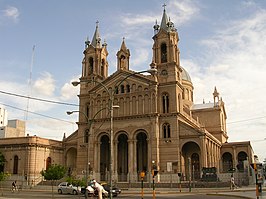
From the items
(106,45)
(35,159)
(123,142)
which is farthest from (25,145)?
(106,45)

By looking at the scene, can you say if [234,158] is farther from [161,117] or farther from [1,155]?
[1,155]

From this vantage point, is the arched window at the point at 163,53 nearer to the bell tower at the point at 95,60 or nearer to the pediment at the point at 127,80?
the pediment at the point at 127,80

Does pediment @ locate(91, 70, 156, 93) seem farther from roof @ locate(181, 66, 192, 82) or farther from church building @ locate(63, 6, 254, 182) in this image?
roof @ locate(181, 66, 192, 82)

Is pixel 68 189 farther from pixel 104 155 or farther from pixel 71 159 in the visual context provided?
pixel 71 159

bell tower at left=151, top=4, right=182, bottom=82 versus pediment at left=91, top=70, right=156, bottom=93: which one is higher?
bell tower at left=151, top=4, right=182, bottom=82

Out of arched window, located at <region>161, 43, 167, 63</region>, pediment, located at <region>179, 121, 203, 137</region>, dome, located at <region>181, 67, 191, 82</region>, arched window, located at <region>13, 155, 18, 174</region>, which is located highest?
dome, located at <region>181, 67, 191, 82</region>

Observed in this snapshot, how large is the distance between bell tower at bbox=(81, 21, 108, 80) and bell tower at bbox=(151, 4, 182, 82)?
12.4 metres

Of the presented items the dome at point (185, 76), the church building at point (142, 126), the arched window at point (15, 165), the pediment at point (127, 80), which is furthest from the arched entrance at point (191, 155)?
the dome at point (185, 76)

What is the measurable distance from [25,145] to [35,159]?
118 inches

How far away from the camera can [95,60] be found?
68.9m

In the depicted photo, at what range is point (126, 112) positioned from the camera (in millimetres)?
60406

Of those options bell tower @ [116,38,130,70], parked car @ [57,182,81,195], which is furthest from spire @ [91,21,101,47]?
parked car @ [57,182,81,195]

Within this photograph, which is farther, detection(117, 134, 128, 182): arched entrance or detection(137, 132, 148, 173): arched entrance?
detection(117, 134, 128, 182): arched entrance

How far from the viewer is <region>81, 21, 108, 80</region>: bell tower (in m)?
68.6
